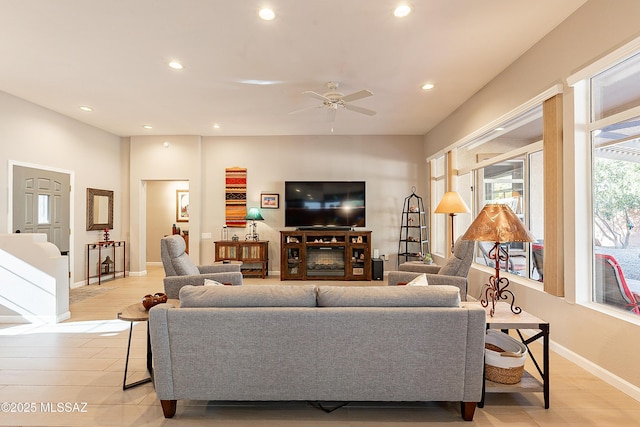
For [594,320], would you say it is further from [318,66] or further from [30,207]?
[30,207]

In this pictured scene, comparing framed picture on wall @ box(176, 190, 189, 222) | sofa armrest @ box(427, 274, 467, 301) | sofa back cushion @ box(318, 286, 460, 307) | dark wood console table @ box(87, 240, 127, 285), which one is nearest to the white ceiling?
sofa back cushion @ box(318, 286, 460, 307)

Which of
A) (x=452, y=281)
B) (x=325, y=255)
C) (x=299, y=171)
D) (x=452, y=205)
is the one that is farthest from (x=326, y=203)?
(x=452, y=281)

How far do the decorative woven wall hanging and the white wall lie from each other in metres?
2.33

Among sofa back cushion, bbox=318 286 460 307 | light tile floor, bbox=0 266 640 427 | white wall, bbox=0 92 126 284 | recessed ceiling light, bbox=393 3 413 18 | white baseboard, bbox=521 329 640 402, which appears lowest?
light tile floor, bbox=0 266 640 427

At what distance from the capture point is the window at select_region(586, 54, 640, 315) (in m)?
2.42

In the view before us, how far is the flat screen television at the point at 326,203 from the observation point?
673 centimetres

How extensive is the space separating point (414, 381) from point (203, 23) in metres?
3.22

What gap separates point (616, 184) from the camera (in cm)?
257

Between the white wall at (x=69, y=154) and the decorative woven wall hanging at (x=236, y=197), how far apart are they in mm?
2334

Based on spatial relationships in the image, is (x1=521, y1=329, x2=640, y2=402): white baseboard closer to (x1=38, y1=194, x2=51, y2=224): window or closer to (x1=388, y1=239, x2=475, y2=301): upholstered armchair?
(x1=388, y1=239, x2=475, y2=301): upholstered armchair

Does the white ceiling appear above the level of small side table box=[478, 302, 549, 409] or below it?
above

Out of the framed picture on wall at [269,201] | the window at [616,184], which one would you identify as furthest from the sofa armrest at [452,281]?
the framed picture on wall at [269,201]

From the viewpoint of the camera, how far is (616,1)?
2.35m

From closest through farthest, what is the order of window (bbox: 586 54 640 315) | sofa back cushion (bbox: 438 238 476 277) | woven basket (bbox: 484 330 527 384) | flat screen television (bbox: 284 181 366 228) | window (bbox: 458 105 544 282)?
woven basket (bbox: 484 330 527 384) < window (bbox: 586 54 640 315) < sofa back cushion (bbox: 438 238 476 277) < window (bbox: 458 105 544 282) < flat screen television (bbox: 284 181 366 228)
